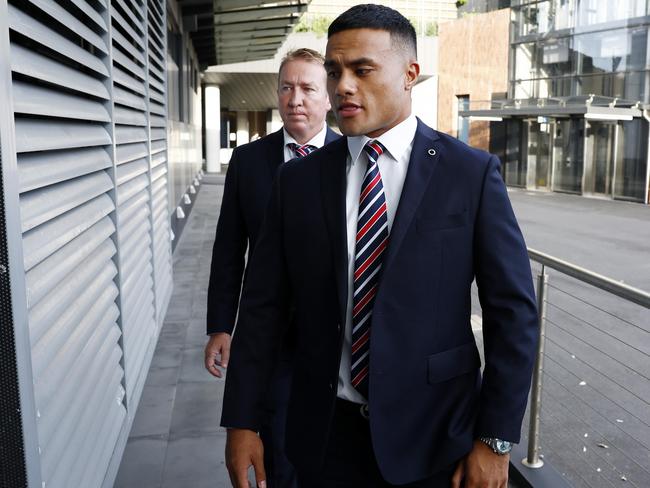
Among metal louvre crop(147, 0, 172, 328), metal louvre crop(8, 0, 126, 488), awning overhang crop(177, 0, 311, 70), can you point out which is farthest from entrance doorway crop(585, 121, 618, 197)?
metal louvre crop(8, 0, 126, 488)

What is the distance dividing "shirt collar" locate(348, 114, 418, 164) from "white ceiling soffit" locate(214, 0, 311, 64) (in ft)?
36.1

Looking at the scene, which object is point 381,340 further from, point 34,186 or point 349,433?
point 34,186

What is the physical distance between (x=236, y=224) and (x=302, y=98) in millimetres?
596

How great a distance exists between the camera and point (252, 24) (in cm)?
1528

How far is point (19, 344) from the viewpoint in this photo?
5.72 ft

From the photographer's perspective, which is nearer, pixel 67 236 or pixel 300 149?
pixel 67 236

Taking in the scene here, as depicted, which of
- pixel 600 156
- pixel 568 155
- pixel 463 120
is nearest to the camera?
pixel 600 156

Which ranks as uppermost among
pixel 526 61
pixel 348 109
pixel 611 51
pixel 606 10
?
pixel 606 10

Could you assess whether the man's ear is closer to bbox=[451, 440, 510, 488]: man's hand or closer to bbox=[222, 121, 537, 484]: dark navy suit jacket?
bbox=[222, 121, 537, 484]: dark navy suit jacket

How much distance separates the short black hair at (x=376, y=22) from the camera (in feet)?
6.04

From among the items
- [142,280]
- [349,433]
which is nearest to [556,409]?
[142,280]

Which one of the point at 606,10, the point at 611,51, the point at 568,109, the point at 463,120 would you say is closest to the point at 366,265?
the point at 568,109

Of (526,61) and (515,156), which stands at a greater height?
(526,61)

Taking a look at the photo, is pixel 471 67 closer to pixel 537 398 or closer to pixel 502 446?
pixel 537 398
